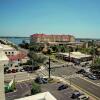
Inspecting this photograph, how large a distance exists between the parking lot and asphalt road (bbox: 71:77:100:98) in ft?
14.1

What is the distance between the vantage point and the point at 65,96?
1496 inches

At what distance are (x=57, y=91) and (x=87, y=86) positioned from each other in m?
8.71

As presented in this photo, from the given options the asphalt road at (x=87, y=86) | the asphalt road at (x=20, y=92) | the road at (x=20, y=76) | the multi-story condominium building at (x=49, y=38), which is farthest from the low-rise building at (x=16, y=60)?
the multi-story condominium building at (x=49, y=38)

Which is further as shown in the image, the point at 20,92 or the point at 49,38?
the point at 49,38

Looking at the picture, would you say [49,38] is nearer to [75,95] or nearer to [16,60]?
[16,60]

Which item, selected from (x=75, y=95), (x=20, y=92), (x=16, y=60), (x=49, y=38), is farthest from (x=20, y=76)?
(x=49, y=38)

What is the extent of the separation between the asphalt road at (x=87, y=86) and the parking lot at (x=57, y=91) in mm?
4293

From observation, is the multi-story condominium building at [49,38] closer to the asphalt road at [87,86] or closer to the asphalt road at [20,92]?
the asphalt road at [87,86]

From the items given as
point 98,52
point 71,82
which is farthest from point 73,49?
point 71,82

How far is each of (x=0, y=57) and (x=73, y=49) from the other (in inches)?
4165

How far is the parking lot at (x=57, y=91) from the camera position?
37503 millimetres

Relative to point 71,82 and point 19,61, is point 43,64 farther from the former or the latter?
point 71,82

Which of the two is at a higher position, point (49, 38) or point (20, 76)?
point (49, 38)

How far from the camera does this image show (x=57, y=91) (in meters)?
40.9
